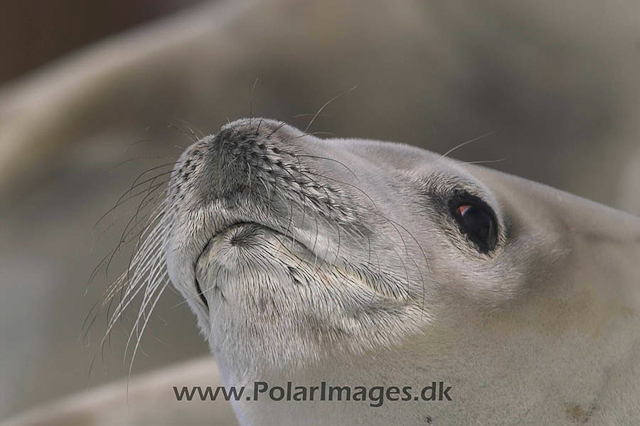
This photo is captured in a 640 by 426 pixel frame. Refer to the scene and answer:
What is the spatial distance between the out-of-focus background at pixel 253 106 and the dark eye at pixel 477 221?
51 cm

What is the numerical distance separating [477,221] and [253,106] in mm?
726

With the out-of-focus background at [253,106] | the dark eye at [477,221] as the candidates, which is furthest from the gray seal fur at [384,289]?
the out-of-focus background at [253,106]

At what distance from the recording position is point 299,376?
0.74m

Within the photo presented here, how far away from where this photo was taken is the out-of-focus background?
4.80 feet

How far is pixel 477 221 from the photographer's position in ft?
2.79

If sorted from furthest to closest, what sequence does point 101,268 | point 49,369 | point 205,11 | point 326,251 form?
point 205,11, point 49,369, point 101,268, point 326,251

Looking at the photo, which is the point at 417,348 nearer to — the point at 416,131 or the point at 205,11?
the point at 416,131

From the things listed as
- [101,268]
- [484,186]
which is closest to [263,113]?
[101,268]

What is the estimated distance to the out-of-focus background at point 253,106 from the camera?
1.46 m

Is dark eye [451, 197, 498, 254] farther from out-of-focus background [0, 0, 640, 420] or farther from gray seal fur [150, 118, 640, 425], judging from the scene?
out-of-focus background [0, 0, 640, 420]

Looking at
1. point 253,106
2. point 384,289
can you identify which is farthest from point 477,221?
point 253,106

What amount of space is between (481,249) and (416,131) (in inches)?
25.3

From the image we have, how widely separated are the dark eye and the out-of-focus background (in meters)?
0.51

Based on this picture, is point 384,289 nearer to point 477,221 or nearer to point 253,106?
point 477,221
